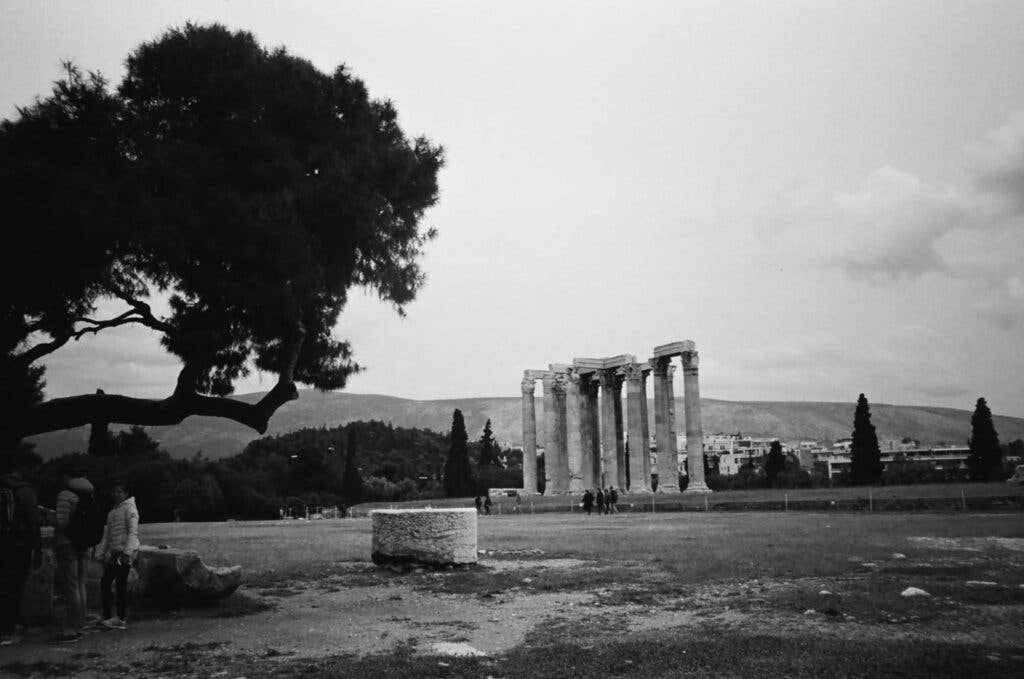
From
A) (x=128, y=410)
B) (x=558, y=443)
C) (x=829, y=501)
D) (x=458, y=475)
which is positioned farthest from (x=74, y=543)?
(x=458, y=475)

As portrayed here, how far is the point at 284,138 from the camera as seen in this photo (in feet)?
43.7

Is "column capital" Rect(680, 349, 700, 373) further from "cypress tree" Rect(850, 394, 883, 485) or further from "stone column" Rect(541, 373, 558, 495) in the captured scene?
"cypress tree" Rect(850, 394, 883, 485)

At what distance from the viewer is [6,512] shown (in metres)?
9.94

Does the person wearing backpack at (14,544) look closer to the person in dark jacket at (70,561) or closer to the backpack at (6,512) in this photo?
the backpack at (6,512)

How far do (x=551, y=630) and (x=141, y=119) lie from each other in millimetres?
9974

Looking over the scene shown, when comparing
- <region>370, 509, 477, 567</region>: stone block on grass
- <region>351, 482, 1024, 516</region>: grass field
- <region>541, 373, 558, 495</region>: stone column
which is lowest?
<region>351, 482, 1024, 516</region>: grass field

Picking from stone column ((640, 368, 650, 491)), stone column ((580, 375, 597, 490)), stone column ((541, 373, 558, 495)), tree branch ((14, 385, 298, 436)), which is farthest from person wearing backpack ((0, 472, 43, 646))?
stone column ((541, 373, 558, 495))

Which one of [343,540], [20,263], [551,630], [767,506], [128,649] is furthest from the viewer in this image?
[767,506]

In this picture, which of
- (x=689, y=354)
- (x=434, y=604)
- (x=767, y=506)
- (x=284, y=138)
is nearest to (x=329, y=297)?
(x=284, y=138)

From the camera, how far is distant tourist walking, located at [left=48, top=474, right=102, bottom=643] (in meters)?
10.1

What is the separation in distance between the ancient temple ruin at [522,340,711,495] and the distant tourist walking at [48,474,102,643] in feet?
163

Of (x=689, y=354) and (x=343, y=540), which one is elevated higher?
(x=689, y=354)

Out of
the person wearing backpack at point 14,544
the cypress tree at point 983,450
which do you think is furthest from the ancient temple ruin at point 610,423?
the person wearing backpack at point 14,544

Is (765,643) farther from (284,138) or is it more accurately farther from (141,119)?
(141,119)
